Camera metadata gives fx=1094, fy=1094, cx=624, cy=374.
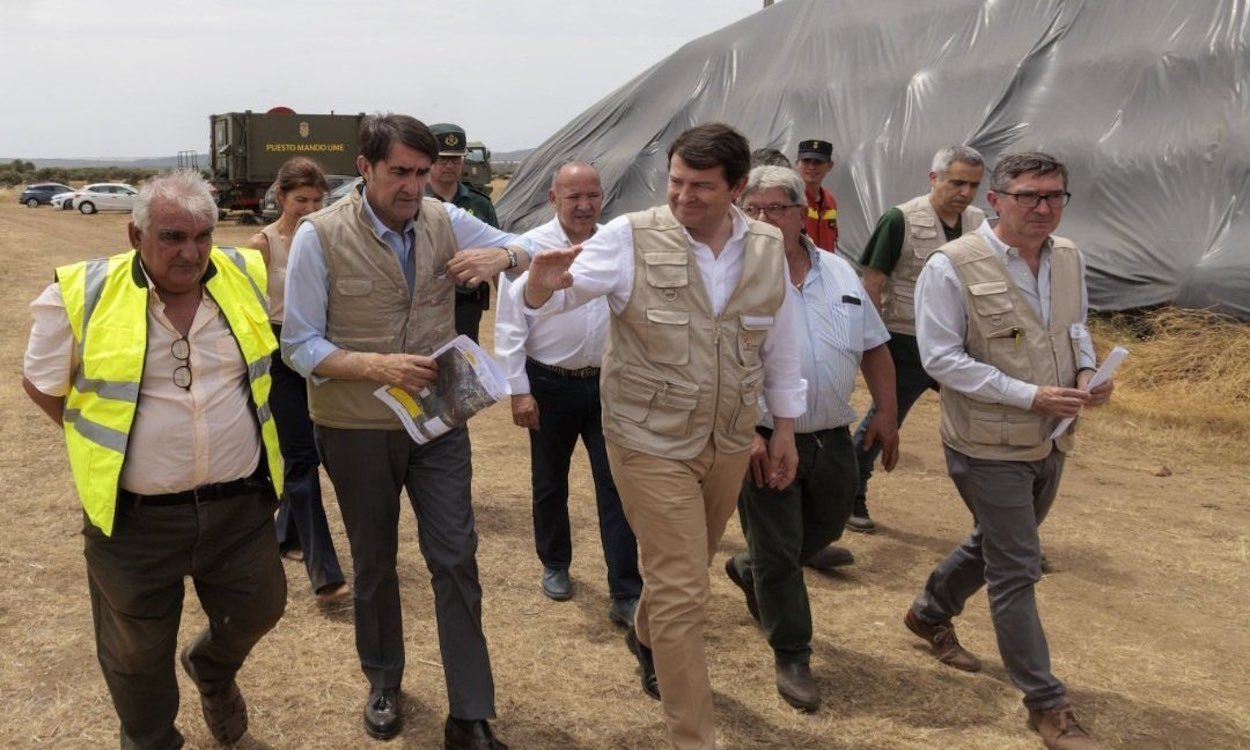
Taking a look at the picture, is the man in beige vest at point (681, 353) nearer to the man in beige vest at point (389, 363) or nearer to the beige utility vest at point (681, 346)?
the beige utility vest at point (681, 346)

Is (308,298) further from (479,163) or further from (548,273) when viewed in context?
(479,163)

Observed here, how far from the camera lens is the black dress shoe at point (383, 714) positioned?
12.1 feet

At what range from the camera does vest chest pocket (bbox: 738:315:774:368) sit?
3344 millimetres

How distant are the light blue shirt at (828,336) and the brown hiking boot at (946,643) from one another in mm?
937

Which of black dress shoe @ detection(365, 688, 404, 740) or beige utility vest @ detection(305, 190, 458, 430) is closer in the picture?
beige utility vest @ detection(305, 190, 458, 430)

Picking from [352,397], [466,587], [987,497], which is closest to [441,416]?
[352,397]

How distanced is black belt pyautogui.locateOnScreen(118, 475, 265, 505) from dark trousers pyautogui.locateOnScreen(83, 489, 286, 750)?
0.01 metres

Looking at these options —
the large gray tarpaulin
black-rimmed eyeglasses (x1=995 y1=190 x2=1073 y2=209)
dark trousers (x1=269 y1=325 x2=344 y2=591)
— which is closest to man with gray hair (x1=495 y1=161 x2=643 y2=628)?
dark trousers (x1=269 y1=325 x2=344 y2=591)

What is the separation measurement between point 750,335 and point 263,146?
29.9 metres

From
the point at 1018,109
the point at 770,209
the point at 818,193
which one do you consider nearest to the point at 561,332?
the point at 770,209

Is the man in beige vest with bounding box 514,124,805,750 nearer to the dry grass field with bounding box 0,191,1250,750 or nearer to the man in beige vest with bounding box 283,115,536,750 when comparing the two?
the man in beige vest with bounding box 283,115,536,750

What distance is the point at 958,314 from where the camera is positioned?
3.71 m

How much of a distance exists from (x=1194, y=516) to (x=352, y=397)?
16.3 feet

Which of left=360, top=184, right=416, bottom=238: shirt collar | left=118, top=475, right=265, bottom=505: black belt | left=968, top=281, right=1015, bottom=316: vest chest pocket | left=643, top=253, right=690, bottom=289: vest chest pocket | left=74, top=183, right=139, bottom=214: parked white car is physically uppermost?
left=360, top=184, right=416, bottom=238: shirt collar
